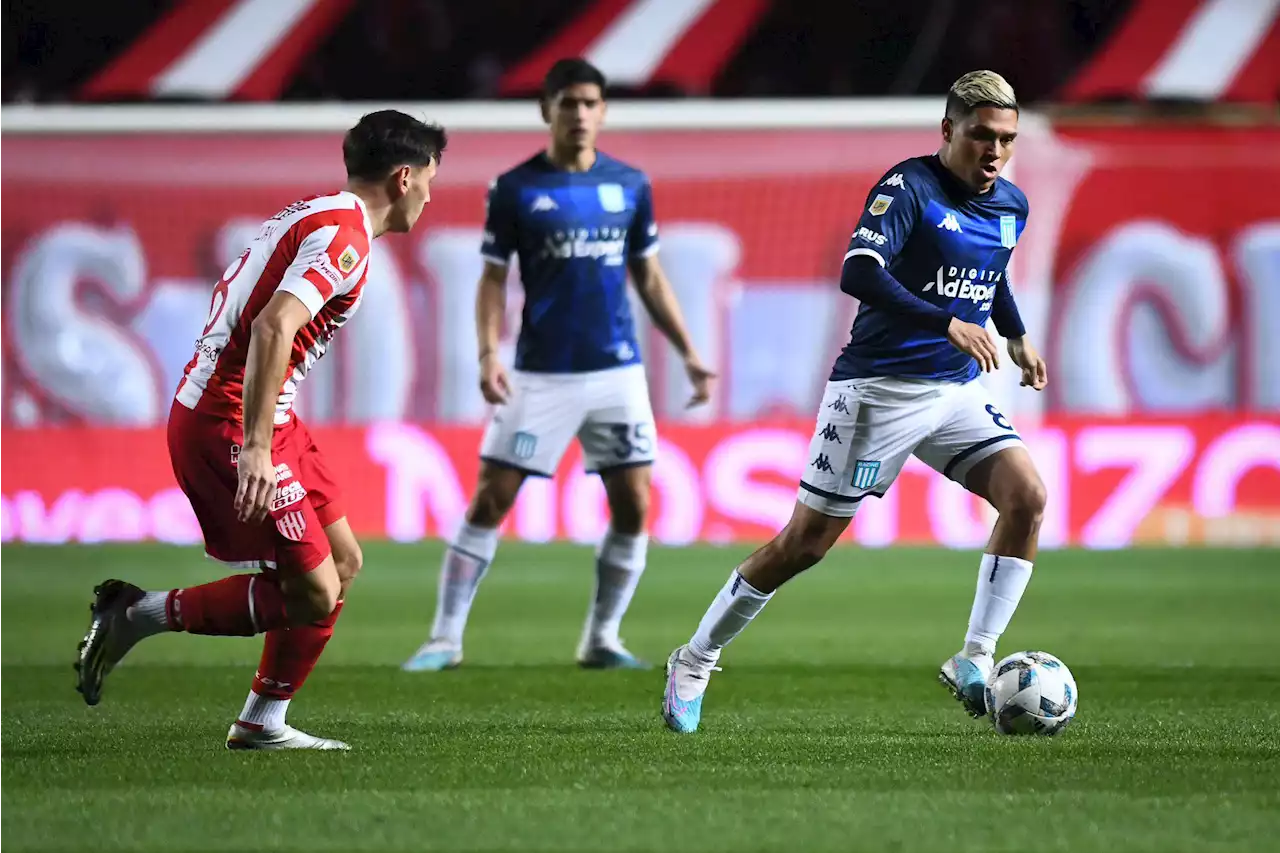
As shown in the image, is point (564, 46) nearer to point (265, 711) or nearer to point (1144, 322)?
point (1144, 322)

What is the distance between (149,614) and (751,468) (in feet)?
28.5

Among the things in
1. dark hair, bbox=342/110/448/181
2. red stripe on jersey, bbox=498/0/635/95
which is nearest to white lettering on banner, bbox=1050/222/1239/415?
red stripe on jersey, bbox=498/0/635/95

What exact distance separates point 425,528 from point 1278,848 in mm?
10362

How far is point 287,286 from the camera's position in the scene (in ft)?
16.4

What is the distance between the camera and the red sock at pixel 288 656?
5.45m

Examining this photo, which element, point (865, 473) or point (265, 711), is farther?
point (865, 473)

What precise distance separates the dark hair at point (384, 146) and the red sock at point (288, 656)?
119 cm

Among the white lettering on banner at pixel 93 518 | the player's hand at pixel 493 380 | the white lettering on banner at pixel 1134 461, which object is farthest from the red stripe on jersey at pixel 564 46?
the player's hand at pixel 493 380

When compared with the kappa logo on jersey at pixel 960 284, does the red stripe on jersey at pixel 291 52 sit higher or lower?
higher

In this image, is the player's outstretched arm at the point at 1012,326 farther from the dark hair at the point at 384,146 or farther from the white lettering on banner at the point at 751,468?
the white lettering on banner at the point at 751,468

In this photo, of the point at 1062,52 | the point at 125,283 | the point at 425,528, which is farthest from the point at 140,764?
the point at 1062,52

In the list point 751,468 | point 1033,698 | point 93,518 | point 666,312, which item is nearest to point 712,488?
point 751,468

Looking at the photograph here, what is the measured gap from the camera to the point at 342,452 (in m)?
14.0

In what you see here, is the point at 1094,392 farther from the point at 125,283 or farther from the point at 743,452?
the point at 125,283
